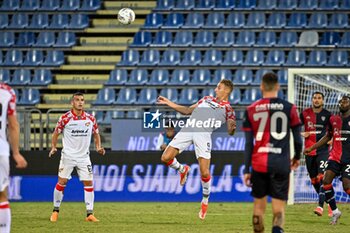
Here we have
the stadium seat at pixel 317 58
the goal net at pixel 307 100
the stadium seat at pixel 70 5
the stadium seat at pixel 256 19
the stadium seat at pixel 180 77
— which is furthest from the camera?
the stadium seat at pixel 70 5

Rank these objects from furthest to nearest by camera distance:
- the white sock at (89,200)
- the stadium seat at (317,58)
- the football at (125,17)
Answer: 1. the stadium seat at (317,58)
2. the football at (125,17)
3. the white sock at (89,200)

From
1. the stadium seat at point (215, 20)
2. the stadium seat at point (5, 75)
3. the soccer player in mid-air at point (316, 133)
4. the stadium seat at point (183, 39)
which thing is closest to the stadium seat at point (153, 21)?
the stadium seat at point (183, 39)

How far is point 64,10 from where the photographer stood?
3042 centimetres

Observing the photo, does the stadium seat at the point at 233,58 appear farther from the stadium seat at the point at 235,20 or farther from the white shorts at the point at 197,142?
the white shorts at the point at 197,142

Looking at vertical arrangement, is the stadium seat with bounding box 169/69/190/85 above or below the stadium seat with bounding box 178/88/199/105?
above

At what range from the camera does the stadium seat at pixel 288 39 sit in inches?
1145

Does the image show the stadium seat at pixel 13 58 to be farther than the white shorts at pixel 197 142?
Yes

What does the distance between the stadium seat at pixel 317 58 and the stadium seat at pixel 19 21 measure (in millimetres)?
9778

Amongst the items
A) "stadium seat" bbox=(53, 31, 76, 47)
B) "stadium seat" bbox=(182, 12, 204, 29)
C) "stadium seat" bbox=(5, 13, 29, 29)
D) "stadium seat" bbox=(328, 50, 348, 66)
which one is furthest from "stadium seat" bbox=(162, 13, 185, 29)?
"stadium seat" bbox=(328, 50, 348, 66)

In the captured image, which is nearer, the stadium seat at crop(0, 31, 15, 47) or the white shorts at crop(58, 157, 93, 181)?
the white shorts at crop(58, 157, 93, 181)

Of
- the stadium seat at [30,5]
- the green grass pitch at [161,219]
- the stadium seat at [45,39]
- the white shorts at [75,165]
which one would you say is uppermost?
the stadium seat at [30,5]

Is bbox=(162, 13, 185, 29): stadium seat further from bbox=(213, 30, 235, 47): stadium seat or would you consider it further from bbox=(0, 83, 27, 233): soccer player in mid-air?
bbox=(0, 83, 27, 233): soccer player in mid-air

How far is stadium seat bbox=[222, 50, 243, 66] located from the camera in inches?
1129

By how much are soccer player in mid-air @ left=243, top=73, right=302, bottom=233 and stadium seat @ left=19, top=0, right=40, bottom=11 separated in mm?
21926
